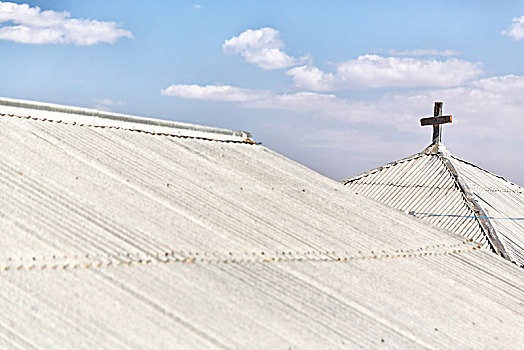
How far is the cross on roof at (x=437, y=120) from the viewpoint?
23.6 meters

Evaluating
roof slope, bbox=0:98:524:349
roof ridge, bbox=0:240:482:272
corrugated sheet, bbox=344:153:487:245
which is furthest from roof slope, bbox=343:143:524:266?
roof ridge, bbox=0:240:482:272

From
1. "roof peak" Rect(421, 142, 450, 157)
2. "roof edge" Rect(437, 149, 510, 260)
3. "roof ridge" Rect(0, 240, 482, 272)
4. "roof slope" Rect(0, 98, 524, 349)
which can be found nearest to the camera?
"roof slope" Rect(0, 98, 524, 349)

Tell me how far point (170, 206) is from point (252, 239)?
1.10 meters

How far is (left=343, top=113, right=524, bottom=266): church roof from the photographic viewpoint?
19.4 metres

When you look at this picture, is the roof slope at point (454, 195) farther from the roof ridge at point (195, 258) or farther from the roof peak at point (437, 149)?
the roof ridge at point (195, 258)

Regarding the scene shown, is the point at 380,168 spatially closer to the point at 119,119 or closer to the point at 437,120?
the point at 437,120

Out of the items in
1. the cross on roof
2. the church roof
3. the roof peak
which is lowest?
the church roof

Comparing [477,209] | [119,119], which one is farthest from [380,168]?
[119,119]

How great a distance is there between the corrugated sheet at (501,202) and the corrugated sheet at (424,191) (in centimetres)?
57

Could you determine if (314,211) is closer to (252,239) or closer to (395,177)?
(252,239)

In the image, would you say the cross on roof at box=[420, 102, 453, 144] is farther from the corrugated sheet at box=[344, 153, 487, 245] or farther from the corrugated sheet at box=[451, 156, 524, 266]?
the corrugated sheet at box=[451, 156, 524, 266]

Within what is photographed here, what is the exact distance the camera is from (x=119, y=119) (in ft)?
38.1

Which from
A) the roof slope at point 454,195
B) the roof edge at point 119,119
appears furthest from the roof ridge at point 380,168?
the roof edge at point 119,119

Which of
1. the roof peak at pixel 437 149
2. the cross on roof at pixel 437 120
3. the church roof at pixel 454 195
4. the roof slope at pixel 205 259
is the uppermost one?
the cross on roof at pixel 437 120
